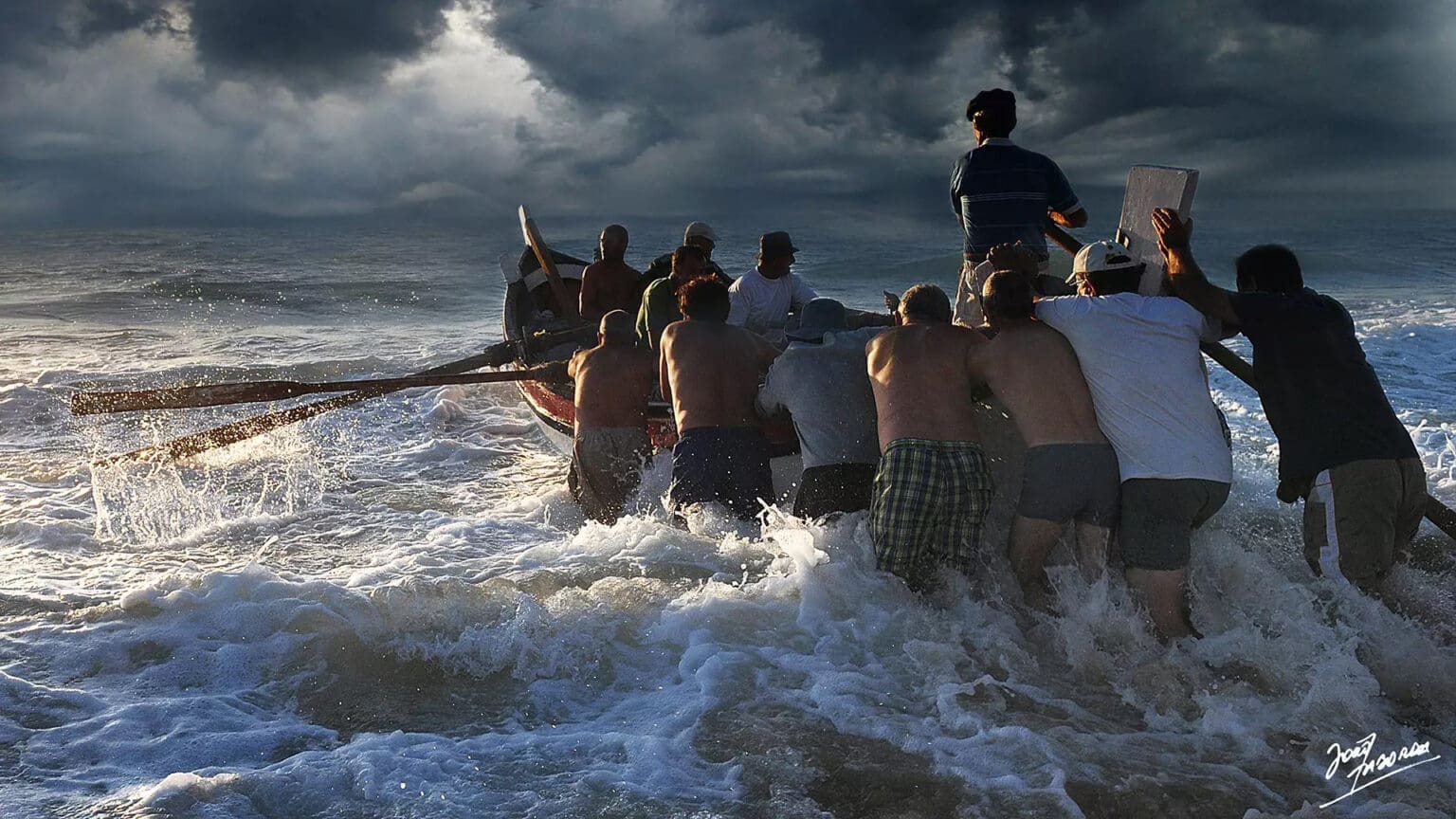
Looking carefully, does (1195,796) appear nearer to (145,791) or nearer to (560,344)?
(145,791)

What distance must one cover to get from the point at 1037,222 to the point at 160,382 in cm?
1386

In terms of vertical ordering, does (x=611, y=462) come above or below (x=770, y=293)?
below

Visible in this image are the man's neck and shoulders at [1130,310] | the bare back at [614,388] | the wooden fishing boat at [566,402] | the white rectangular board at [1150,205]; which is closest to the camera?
the man's neck and shoulders at [1130,310]

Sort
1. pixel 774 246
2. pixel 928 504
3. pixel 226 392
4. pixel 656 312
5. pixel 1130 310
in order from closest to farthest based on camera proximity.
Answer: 1. pixel 1130 310
2. pixel 928 504
3. pixel 656 312
4. pixel 774 246
5. pixel 226 392

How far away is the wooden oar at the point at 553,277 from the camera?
10.2m

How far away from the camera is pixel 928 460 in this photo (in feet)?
16.0

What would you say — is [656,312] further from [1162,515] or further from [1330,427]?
[1330,427]

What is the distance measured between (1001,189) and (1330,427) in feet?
7.53

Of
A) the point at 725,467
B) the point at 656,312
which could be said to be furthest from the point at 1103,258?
the point at 656,312

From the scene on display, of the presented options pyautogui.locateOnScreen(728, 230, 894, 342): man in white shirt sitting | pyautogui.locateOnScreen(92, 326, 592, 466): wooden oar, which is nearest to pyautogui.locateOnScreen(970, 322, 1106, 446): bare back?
pyautogui.locateOnScreen(728, 230, 894, 342): man in white shirt sitting

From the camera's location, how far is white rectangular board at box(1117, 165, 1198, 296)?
5.22 metres

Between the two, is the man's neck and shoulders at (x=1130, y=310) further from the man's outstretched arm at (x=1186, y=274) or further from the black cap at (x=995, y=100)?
the black cap at (x=995, y=100)
